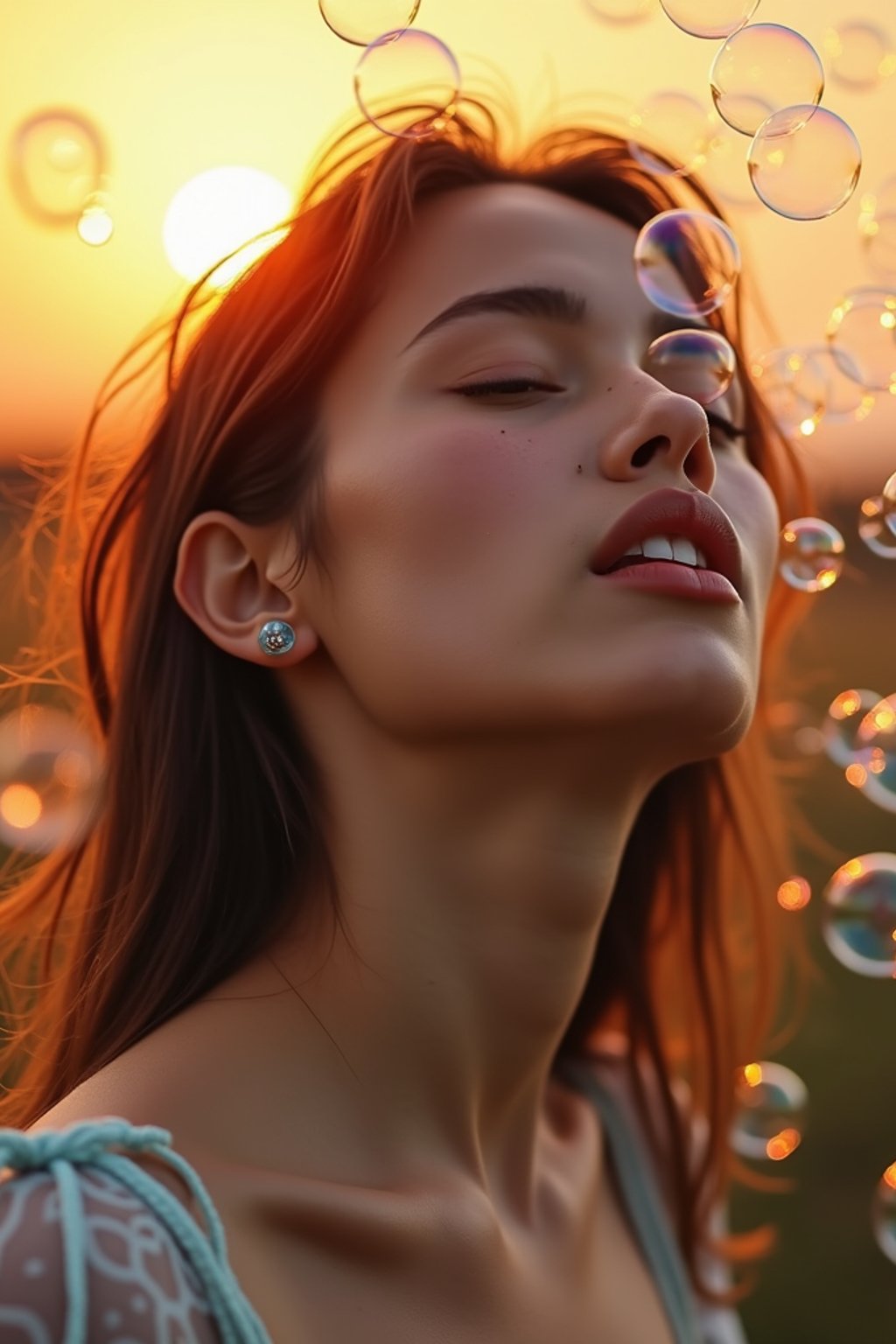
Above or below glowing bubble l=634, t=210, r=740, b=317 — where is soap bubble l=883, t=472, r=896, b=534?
below

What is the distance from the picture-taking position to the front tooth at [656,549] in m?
1.40

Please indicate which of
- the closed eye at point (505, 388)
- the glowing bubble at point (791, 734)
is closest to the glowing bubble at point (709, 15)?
the closed eye at point (505, 388)

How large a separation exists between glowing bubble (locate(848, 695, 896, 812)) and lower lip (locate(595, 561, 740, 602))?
617 millimetres

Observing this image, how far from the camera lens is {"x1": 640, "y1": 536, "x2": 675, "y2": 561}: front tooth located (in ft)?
4.58

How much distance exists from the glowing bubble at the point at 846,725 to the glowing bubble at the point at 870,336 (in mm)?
454

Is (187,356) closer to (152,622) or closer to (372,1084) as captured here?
(152,622)

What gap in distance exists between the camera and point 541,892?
1.50 meters

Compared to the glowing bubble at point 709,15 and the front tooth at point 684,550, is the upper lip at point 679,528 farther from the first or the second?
the glowing bubble at point 709,15

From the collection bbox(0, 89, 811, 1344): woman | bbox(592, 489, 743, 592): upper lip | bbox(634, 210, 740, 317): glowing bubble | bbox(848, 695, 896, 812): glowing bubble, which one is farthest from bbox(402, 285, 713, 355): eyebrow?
bbox(848, 695, 896, 812): glowing bubble

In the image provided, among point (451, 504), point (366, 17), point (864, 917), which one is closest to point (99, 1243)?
point (451, 504)

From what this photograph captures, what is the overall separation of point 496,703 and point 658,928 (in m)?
0.91

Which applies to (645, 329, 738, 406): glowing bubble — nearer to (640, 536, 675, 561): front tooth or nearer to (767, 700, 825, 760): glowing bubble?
(640, 536, 675, 561): front tooth

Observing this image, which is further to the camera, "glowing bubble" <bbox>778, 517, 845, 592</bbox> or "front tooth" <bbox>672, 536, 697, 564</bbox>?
"glowing bubble" <bbox>778, 517, 845, 592</bbox>

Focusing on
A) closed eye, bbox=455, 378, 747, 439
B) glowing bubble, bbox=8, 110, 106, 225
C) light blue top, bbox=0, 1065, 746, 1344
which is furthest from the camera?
glowing bubble, bbox=8, 110, 106, 225
